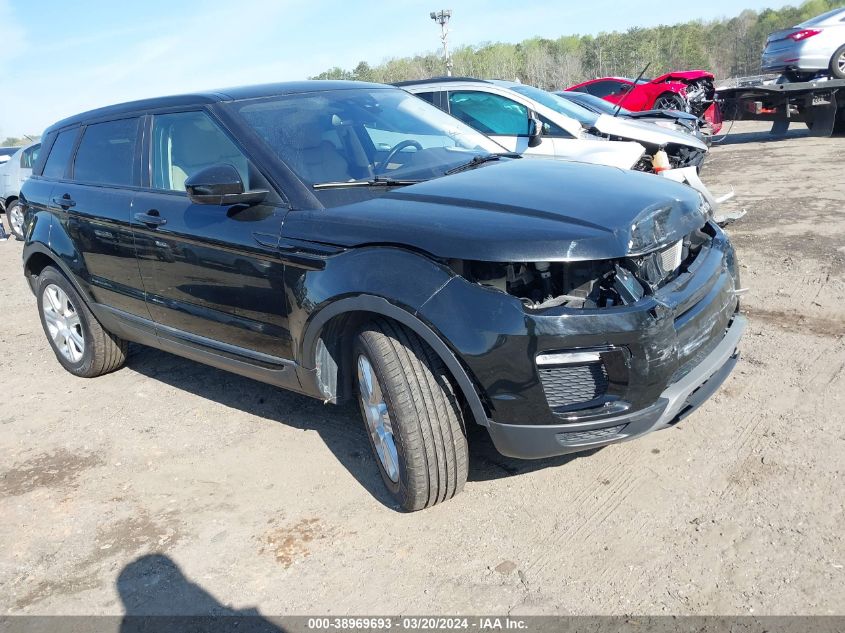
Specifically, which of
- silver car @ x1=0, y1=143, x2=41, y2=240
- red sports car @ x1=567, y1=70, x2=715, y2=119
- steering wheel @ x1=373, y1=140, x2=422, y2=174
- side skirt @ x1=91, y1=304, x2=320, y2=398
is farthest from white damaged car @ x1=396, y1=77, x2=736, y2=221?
silver car @ x1=0, y1=143, x2=41, y2=240

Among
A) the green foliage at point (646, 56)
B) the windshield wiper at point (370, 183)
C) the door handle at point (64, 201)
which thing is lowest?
the green foliage at point (646, 56)

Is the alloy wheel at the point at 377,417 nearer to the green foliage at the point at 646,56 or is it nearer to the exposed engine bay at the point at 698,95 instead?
the exposed engine bay at the point at 698,95

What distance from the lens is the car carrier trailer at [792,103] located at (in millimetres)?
12453

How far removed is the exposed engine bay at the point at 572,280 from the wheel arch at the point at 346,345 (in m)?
0.29

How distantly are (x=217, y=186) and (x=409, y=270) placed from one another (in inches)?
41.6

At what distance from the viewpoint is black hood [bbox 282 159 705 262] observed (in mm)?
2615

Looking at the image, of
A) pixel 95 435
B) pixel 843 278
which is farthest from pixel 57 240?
pixel 843 278

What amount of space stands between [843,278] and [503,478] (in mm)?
3613

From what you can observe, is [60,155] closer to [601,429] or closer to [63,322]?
[63,322]

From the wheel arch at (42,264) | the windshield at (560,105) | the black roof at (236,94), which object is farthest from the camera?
the windshield at (560,105)

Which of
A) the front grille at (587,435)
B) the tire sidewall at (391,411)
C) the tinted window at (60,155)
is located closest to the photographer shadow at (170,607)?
the tire sidewall at (391,411)

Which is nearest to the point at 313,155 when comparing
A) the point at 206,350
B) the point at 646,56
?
the point at 206,350

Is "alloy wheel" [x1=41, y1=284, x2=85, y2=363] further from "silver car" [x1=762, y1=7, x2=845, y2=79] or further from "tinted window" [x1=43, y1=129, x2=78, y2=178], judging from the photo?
"silver car" [x1=762, y1=7, x2=845, y2=79]

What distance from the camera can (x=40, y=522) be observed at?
348 centimetres
